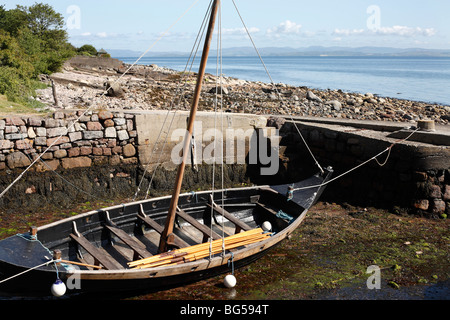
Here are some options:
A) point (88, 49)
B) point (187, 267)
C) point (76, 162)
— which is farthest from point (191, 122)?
point (88, 49)

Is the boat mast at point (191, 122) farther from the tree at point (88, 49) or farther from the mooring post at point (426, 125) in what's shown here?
the tree at point (88, 49)

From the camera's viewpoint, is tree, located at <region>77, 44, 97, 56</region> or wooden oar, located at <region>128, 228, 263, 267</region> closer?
wooden oar, located at <region>128, 228, 263, 267</region>

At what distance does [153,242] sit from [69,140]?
4.52m

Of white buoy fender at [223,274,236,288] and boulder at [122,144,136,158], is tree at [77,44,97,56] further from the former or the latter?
white buoy fender at [223,274,236,288]

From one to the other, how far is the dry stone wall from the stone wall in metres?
4.56

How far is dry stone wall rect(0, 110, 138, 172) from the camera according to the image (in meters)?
10.6

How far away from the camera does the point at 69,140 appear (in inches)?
446

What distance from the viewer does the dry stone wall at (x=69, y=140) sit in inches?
419

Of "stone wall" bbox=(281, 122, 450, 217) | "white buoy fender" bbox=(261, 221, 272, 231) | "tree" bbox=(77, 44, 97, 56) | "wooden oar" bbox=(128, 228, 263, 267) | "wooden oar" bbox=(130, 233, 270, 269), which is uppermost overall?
"tree" bbox=(77, 44, 97, 56)

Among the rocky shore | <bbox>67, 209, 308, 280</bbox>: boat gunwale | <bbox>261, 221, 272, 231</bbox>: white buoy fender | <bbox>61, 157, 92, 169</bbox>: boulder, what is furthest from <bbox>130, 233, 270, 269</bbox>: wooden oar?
the rocky shore

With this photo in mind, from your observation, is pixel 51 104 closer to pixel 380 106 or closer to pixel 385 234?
pixel 385 234
